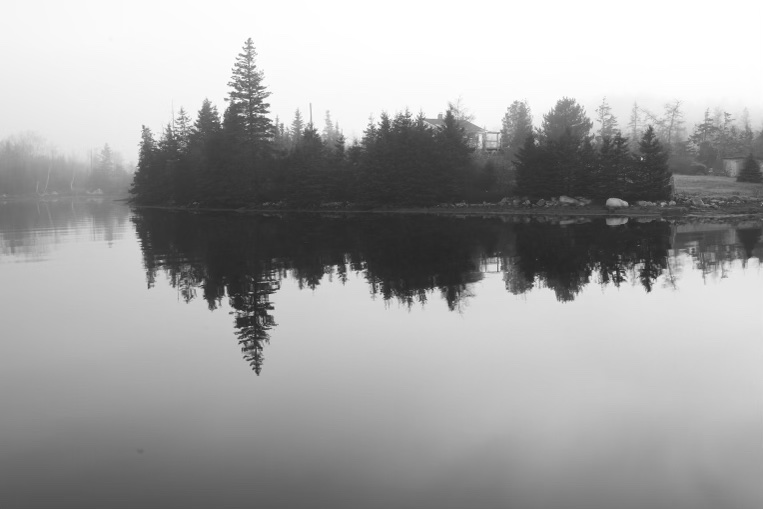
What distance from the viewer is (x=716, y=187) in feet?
188

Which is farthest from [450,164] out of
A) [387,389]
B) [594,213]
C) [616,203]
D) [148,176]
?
[148,176]

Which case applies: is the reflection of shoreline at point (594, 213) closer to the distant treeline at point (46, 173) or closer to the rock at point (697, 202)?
the rock at point (697, 202)

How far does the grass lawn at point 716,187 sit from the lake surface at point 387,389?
38.7 m

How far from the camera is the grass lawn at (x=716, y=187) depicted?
176 feet

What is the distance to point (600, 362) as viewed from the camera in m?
10.4

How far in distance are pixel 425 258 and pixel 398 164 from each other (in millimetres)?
36121

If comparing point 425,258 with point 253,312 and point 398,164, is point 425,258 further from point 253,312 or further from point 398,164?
point 398,164

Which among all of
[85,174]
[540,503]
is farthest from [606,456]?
[85,174]

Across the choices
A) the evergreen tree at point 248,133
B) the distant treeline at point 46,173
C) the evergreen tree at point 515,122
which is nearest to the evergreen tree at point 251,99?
the evergreen tree at point 248,133

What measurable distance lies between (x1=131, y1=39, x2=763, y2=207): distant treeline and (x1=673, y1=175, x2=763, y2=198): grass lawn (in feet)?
11.5

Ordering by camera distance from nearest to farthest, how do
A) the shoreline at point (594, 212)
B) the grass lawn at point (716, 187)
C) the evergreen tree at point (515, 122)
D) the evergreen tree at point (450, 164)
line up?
the shoreline at point (594, 212) < the grass lawn at point (716, 187) < the evergreen tree at point (450, 164) < the evergreen tree at point (515, 122)

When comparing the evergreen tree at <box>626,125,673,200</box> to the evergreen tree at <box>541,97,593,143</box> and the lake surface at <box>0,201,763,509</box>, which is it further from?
the lake surface at <box>0,201,763,509</box>

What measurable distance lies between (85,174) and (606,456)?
205 metres

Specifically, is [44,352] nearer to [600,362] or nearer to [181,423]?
[181,423]
